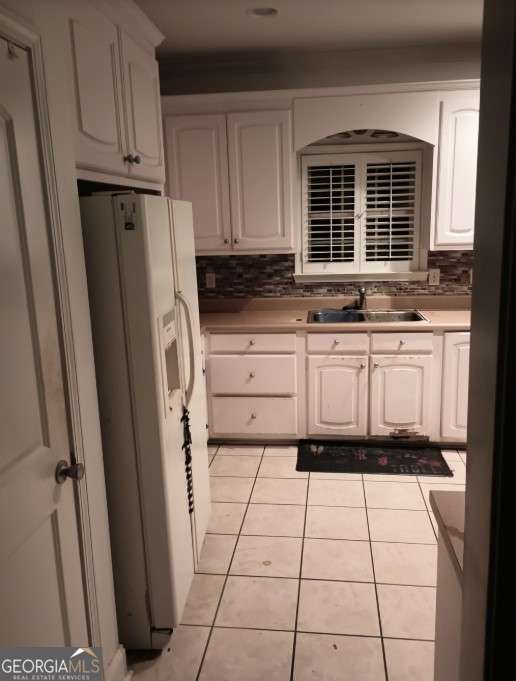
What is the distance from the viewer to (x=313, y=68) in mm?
3689

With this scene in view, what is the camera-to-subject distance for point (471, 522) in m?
0.79

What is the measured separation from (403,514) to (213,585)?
3.65ft

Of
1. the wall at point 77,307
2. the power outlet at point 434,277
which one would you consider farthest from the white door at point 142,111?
the power outlet at point 434,277

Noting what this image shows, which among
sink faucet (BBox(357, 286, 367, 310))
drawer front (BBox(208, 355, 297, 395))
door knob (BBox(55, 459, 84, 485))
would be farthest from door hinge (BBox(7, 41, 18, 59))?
sink faucet (BBox(357, 286, 367, 310))

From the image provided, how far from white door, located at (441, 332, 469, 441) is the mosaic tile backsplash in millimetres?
595

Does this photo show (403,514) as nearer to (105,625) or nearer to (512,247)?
(105,625)

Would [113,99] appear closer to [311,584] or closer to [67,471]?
[67,471]

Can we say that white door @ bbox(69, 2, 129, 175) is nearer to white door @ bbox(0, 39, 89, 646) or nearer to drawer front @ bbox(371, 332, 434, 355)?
white door @ bbox(0, 39, 89, 646)

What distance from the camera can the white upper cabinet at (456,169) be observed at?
11.1 feet

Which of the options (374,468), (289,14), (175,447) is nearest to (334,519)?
(374,468)

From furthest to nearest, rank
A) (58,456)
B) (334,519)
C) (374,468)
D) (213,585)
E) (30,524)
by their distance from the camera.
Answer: (374,468) → (334,519) → (213,585) → (58,456) → (30,524)

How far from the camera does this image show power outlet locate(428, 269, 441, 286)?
3.89 metres

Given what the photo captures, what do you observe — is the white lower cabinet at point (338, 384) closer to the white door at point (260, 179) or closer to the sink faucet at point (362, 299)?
the sink faucet at point (362, 299)

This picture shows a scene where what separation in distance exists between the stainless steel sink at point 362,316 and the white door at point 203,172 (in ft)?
2.79
